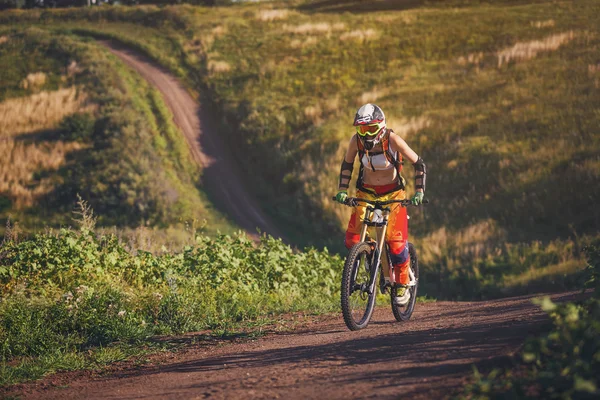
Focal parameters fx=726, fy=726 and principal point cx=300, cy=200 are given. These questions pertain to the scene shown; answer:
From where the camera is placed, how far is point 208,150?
33062 millimetres

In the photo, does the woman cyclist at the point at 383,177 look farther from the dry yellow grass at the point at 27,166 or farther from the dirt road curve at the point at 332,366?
the dry yellow grass at the point at 27,166

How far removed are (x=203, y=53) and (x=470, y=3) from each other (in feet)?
71.5

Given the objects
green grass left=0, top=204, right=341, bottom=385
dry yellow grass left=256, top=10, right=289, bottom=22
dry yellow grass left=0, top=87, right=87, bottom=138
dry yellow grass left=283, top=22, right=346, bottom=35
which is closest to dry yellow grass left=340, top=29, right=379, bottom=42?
dry yellow grass left=283, top=22, right=346, bottom=35

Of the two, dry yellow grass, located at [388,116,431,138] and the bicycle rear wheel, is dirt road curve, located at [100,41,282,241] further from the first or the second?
the bicycle rear wheel

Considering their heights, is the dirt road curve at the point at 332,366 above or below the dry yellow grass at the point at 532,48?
below

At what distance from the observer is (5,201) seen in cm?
2859

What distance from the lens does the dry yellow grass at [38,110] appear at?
3447cm

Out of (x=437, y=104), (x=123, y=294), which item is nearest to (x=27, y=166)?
(x=437, y=104)

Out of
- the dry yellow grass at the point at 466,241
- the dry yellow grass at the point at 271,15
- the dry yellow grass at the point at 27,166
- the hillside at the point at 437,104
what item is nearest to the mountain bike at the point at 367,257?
the hillside at the point at 437,104

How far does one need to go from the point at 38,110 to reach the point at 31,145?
380cm

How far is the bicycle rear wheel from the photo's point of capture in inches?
329

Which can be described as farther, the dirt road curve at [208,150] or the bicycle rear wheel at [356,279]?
the dirt road curve at [208,150]

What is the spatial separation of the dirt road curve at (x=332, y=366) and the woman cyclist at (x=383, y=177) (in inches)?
39.9

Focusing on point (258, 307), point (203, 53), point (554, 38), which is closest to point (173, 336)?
point (258, 307)
